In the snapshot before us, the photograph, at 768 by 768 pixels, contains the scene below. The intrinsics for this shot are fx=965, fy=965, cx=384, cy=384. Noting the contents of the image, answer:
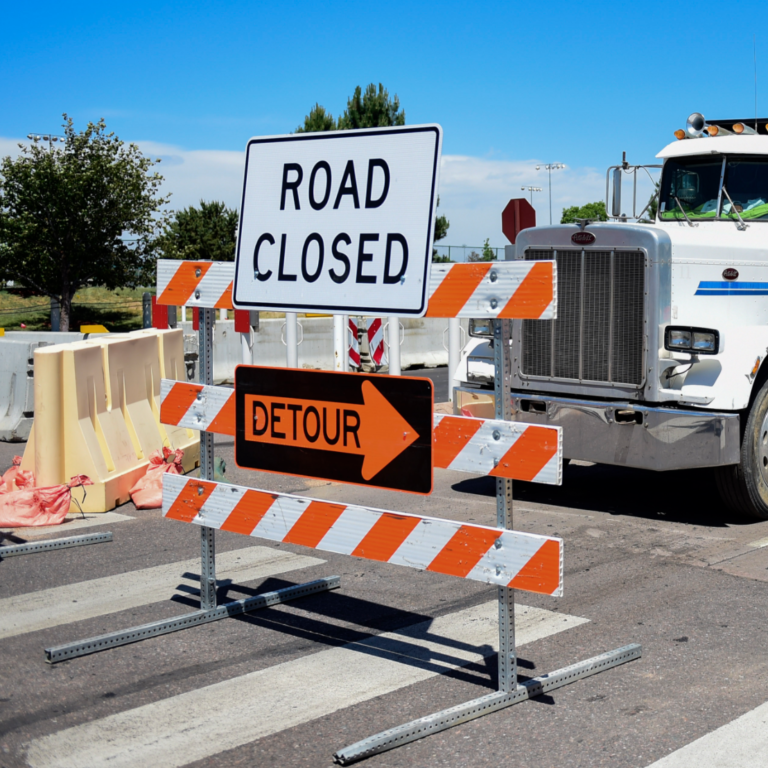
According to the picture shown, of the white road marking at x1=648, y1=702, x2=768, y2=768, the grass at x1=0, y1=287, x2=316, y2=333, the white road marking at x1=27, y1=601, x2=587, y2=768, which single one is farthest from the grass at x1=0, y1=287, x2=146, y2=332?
the white road marking at x1=648, y1=702, x2=768, y2=768

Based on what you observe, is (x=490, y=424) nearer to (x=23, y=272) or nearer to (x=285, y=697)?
(x=285, y=697)

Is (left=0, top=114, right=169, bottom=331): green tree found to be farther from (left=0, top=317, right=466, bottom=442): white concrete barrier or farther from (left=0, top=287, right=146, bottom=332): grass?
(left=0, top=317, right=466, bottom=442): white concrete barrier

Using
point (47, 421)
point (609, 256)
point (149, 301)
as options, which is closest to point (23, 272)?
point (149, 301)

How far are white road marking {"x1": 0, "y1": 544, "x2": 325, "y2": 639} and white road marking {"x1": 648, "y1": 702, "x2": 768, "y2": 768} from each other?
2954mm

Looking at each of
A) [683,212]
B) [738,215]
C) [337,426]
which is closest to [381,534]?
[337,426]

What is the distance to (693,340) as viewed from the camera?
722 centimetres

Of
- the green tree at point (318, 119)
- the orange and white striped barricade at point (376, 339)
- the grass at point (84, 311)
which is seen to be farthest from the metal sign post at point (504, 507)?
the green tree at point (318, 119)

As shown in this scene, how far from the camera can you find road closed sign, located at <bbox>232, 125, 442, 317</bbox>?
4.33m

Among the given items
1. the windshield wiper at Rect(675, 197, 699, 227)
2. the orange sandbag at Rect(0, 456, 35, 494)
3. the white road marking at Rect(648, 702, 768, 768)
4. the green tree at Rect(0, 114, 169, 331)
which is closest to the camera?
the white road marking at Rect(648, 702, 768, 768)

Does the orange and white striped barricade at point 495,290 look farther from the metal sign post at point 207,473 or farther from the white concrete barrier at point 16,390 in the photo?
the white concrete barrier at point 16,390

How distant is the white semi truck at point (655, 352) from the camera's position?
724 cm

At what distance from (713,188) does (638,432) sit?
295 centimetres

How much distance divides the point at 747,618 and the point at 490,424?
2290 mm

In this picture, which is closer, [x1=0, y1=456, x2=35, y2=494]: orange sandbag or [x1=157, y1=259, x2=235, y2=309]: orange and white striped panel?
[x1=157, y1=259, x2=235, y2=309]: orange and white striped panel
